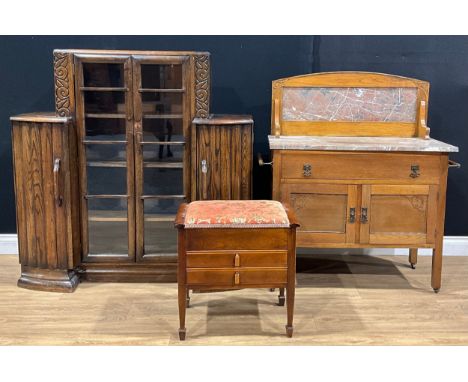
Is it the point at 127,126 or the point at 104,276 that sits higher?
the point at 127,126

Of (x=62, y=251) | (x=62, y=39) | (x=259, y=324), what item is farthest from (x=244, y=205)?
(x=62, y=39)

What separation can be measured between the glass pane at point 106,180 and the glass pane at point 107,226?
6 centimetres

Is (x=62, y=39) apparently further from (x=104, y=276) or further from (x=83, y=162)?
(x=104, y=276)

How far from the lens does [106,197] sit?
12.1ft

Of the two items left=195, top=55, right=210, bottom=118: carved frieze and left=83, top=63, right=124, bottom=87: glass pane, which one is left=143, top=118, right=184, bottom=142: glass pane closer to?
left=195, top=55, right=210, bottom=118: carved frieze

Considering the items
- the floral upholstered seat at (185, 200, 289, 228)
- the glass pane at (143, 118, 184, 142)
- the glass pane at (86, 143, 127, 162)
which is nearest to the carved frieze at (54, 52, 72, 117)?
the glass pane at (86, 143, 127, 162)

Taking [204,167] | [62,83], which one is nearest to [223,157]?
[204,167]

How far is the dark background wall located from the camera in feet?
13.5

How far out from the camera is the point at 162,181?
3689mm

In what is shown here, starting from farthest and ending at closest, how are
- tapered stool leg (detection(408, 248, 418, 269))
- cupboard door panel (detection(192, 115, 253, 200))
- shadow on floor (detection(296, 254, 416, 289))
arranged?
tapered stool leg (detection(408, 248, 418, 269))
shadow on floor (detection(296, 254, 416, 289))
cupboard door panel (detection(192, 115, 253, 200))

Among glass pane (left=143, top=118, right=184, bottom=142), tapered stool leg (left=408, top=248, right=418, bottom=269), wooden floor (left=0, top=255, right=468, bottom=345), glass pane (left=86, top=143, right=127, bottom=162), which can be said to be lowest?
wooden floor (left=0, top=255, right=468, bottom=345)

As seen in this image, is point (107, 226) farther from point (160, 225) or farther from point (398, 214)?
point (398, 214)

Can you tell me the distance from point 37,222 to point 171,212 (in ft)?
2.71

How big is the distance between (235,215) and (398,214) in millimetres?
1136
